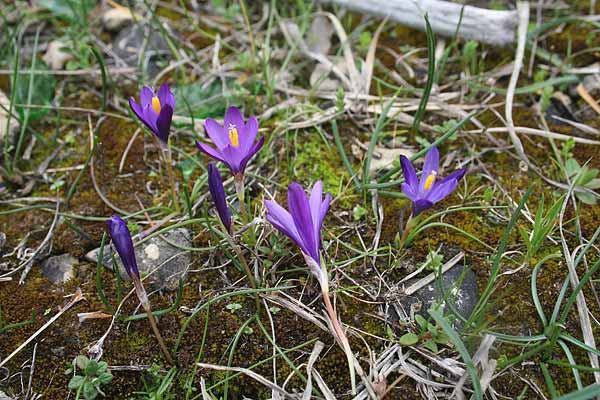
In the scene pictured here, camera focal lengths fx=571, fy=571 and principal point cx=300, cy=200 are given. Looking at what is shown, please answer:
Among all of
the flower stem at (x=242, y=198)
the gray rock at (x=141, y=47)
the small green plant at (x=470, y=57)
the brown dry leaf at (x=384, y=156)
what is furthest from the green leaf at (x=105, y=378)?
the small green plant at (x=470, y=57)

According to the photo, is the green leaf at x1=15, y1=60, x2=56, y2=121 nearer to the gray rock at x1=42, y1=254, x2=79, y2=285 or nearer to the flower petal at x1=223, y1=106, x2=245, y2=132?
the gray rock at x1=42, y1=254, x2=79, y2=285

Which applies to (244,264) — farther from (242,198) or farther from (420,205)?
(420,205)

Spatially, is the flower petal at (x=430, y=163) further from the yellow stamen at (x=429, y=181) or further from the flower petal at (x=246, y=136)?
the flower petal at (x=246, y=136)

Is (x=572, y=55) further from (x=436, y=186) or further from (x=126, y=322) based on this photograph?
(x=126, y=322)

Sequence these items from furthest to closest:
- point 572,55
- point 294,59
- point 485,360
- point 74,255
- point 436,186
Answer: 1. point 294,59
2. point 572,55
3. point 74,255
4. point 436,186
5. point 485,360

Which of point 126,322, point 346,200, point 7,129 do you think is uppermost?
point 7,129

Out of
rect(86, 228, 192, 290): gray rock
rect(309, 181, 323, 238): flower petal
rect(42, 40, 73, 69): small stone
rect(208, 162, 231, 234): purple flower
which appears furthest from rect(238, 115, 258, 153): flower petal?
rect(42, 40, 73, 69): small stone

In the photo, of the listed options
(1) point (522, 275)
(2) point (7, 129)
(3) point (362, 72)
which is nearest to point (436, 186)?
(1) point (522, 275)

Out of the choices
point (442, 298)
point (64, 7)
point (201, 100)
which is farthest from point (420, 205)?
point (64, 7)
